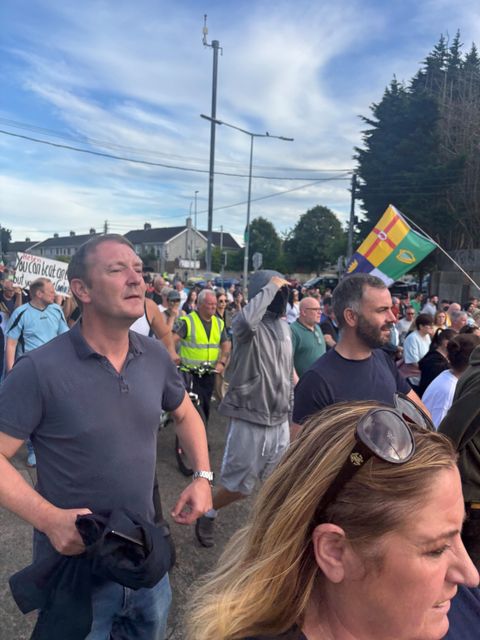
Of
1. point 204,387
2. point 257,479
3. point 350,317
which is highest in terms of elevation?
point 350,317

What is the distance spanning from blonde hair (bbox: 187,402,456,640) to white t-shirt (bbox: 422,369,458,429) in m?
2.62

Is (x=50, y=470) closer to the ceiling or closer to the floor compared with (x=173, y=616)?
closer to the ceiling

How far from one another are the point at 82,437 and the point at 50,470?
20 cm

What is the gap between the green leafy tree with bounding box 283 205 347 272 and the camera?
56416 mm

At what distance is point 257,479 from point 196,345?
1898mm

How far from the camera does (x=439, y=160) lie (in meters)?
31.6

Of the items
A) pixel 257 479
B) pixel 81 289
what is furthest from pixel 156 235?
pixel 81 289

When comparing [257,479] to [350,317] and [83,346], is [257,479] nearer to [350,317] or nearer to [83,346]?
[350,317]

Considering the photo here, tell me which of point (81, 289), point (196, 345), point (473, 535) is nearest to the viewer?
point (81, 289)

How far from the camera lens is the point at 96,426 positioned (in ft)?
6.03

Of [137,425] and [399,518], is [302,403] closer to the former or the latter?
[137,425]

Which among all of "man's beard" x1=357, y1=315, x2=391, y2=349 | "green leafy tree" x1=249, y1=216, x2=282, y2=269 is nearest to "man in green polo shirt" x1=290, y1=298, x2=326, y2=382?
"man's beard" x1=357, y1=315, x2=391, y2=349

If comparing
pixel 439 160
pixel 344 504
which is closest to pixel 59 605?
pixel 344 504

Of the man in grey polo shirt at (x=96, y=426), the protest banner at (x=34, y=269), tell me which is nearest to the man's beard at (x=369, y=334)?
the man in grey polo shirt at (x=96, y=426)
